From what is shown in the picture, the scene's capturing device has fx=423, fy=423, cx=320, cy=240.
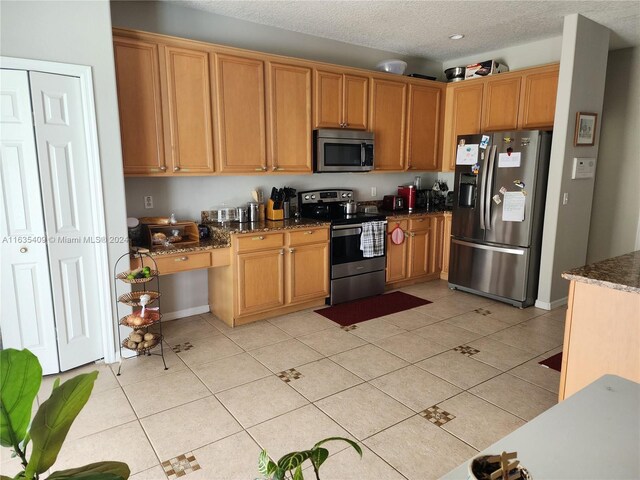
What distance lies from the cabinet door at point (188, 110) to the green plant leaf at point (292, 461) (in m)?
3.11

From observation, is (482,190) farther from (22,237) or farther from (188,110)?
(22,237)

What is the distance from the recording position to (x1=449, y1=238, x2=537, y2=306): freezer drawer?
424cm

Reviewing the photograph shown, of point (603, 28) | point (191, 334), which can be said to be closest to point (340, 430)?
point (191, 334)

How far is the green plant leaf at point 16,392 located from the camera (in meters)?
0.72

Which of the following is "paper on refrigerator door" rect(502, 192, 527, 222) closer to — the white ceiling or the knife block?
the white ceiling

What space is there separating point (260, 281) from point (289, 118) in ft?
5.21

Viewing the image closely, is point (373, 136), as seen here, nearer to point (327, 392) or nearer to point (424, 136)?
point (424, 136)

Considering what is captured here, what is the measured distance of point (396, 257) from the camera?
4848 mm

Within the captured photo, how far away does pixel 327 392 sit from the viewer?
2.71m

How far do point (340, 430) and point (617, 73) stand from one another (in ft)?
15.6

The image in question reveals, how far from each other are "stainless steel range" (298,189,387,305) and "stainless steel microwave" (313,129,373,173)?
0.37m

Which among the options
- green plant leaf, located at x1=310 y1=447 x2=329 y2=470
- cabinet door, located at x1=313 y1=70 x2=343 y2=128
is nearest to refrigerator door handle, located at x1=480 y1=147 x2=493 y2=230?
cabinet door, located at x1=313 y1=70 x2=343 y2=128

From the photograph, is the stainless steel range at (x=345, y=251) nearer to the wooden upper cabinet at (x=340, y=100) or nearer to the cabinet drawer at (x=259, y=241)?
the cabinet drawer at (x=259, y=241)

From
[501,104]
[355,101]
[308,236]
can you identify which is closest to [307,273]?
[308,236]
